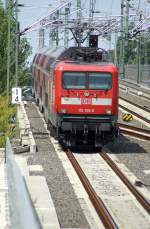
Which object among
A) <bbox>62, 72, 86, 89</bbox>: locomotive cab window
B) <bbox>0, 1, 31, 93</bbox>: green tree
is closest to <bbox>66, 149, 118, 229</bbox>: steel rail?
<bbox>62, 72, 86, 89</bbox>: locomotive cab window

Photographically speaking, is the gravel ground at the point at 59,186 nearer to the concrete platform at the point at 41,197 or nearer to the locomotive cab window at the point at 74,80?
the concrete platform at the point at 41,197

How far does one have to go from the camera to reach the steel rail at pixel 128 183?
12776 millimetres

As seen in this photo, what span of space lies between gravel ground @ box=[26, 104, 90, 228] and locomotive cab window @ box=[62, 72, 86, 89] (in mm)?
2245

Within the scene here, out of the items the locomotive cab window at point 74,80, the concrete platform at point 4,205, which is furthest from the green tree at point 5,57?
the concrete platform at point 4,205

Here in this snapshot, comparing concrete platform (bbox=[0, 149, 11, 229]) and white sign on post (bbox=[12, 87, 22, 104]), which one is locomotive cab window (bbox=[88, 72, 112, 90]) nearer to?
white sign on post (bbox=[12, 87, 22, 104])

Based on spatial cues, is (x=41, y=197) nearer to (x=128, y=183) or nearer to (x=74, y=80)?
(x=128, y=183)

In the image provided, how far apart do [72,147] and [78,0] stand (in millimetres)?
22443

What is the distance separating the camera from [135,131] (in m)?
27.6

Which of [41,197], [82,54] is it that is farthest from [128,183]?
[82,54]

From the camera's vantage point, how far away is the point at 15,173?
8539 millimetres

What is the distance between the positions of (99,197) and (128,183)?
176 centimetres

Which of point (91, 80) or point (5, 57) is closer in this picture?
point (91, 80)

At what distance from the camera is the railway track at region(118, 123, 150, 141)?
2491 centimetres

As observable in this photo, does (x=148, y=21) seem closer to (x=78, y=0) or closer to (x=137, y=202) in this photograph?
(x=78, y=0)
